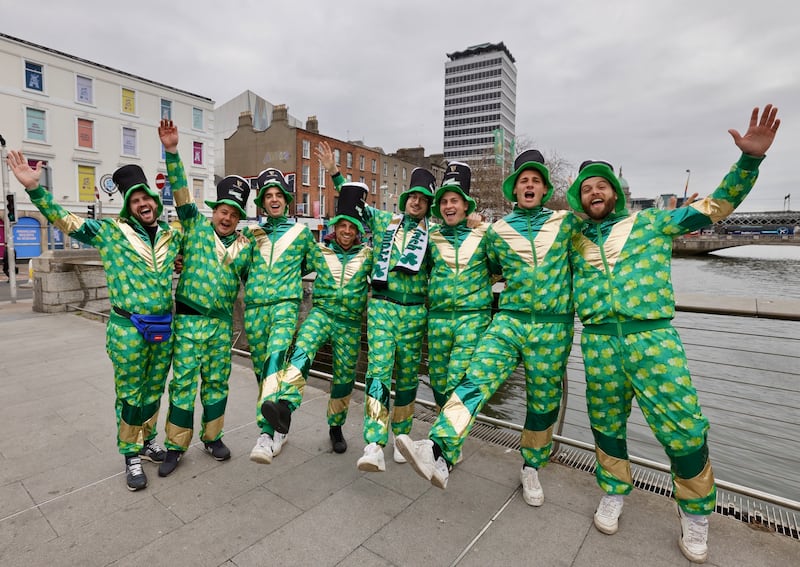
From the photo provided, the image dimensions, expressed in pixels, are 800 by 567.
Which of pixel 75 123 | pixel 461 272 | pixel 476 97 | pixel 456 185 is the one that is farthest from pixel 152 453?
pixel 476 97

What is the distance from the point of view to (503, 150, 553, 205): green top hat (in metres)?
2.83

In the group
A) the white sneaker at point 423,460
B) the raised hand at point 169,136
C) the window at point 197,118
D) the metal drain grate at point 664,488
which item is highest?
the window at point 197,118

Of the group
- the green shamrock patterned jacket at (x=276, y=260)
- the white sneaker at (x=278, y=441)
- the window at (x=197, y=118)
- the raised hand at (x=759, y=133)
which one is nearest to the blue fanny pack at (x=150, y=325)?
the green shamrock patterned jacket at (x=276, y=260)

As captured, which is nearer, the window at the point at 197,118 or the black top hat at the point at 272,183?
the black top hat at the point at 272,183

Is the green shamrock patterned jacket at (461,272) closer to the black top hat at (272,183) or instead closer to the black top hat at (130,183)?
the black top hat at (272,183)

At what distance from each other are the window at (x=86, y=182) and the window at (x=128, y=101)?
13.0ft

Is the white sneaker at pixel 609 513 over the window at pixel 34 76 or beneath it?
beneath

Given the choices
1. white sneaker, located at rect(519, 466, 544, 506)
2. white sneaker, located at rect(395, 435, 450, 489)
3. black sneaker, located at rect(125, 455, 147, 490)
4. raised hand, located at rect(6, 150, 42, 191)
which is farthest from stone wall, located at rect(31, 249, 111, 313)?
white sneaker, located at rect(519, 466, 544, 506)

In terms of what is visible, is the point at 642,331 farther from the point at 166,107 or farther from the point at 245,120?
the point at 245,120

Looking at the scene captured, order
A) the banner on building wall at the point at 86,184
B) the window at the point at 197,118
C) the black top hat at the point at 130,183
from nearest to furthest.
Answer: the black top hat at the point at 130,183, the banner on building wall at the point at 86,184, the window at the point at 197,118

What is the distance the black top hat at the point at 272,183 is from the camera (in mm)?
3429

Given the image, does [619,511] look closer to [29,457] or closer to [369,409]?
[369,409]

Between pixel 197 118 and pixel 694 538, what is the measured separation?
31199 millimetres

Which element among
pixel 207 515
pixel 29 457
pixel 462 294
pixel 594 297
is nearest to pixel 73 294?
pixel 29 457
